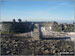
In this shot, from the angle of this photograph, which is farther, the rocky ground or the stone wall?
the stone wall

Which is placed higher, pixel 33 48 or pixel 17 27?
pixel 17 27

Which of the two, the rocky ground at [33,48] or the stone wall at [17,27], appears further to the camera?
the stone wall at [17,27]

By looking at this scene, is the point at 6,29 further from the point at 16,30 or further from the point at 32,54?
the point at 32,54

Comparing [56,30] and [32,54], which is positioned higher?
[56,30]

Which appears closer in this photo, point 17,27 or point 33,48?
point 33,48

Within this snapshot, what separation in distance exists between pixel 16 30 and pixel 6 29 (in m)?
0.35

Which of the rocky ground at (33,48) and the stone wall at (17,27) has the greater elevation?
the stone wall at (17,27)

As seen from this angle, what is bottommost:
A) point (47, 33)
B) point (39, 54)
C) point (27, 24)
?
point (39, 54)

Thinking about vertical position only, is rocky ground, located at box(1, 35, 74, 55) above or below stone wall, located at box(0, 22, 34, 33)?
below

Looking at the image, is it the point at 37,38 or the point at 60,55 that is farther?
the point at 37,38

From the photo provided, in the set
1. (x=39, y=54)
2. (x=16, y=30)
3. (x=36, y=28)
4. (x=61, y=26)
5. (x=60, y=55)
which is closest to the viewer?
(x=60, y=55)

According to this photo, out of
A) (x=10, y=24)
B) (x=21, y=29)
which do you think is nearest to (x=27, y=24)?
(x=21, y=29)

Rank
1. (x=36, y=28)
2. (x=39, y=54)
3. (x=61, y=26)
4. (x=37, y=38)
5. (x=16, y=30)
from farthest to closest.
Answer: (x=61, y=26), (x=16, y=30), (x=36, y=28), (x=37, y=38), (x=39, y=54)

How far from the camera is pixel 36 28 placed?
3.32 metres
